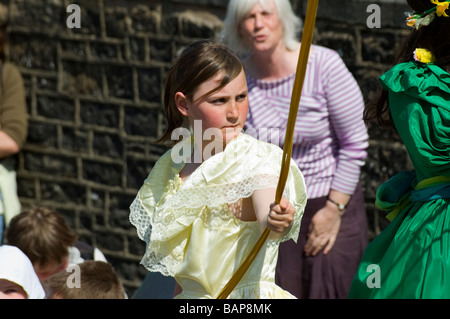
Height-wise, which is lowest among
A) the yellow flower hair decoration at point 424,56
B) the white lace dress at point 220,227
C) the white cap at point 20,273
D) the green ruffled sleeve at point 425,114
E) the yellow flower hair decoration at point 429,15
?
the white cap at point 20,273

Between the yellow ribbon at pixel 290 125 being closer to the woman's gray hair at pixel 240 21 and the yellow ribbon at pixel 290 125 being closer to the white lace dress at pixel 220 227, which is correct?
the white lace dress at pixel 220 227

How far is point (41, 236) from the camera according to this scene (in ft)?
13.9

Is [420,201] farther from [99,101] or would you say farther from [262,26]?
[99,101]

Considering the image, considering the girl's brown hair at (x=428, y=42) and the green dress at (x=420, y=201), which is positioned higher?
the girl's brown hair at (x=428, y=42)

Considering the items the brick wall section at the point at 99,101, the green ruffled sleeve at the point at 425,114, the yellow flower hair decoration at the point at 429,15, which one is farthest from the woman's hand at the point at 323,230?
the brick wall section at the point at 99,101

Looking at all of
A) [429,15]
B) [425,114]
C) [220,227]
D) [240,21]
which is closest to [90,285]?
[220,227]

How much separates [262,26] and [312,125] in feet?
1.73

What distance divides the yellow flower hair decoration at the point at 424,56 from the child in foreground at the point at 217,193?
0.57 meters

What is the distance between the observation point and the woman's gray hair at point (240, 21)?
4.28 metres

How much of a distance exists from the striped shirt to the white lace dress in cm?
120

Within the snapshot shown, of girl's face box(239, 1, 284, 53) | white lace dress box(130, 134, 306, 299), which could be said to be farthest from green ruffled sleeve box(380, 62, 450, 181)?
girl's face box(239, 1, 284, 53)

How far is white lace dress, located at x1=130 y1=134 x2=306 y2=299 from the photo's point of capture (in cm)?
292

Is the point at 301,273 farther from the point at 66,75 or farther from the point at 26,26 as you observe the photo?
the point at 26,26
